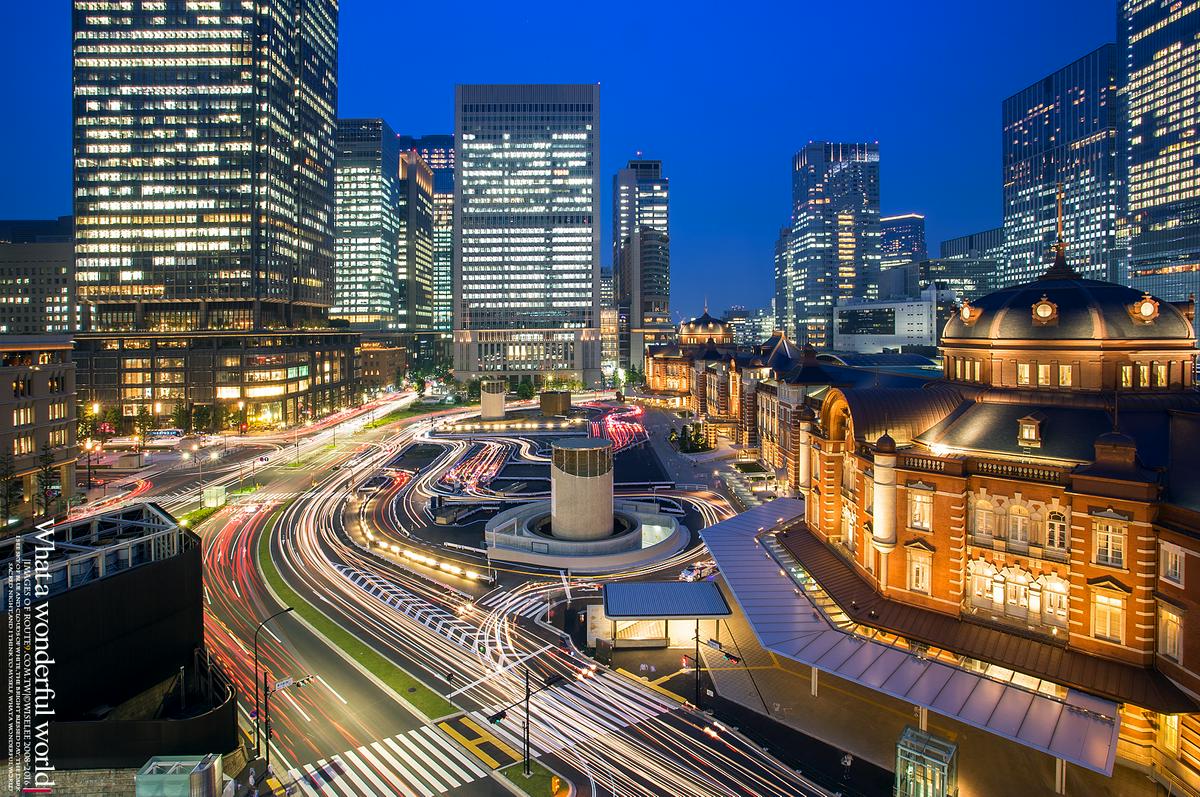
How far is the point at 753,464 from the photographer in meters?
108

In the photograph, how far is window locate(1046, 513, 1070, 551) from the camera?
38062 mm

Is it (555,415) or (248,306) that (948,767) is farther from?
(248,306)

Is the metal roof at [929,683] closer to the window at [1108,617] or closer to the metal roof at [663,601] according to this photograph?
Answer: the metal roof at [663,601]

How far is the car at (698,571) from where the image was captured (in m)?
61.2

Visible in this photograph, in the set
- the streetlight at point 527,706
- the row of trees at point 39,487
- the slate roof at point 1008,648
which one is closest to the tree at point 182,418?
the row of trees at point 39,487

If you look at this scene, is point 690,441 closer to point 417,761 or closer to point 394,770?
point 417,761

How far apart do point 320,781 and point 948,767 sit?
28392mm

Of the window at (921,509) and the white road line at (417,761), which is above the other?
the window at (921,509)

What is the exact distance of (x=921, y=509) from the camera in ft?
141

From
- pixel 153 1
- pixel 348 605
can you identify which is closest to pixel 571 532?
pixel 348 605

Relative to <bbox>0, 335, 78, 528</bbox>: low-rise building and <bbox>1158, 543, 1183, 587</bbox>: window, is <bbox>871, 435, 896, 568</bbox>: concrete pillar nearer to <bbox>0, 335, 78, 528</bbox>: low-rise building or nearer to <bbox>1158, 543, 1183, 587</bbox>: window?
<bbox>1158, 543, 1183, 587</bbox>: window

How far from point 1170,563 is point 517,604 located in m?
41.1

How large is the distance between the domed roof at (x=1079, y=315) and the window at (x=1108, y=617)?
1646 cm

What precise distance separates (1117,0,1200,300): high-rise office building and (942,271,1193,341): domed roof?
142573 millimetres
